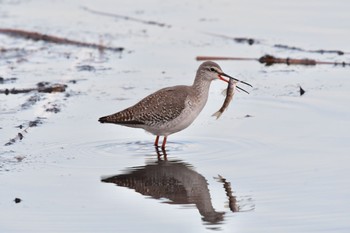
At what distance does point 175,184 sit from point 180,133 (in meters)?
2.46

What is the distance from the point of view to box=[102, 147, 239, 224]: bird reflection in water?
8469 mm

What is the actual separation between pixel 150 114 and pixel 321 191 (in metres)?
2.86

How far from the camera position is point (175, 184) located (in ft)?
30.5

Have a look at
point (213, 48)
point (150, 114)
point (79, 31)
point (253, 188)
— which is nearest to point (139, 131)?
point (150, 114)

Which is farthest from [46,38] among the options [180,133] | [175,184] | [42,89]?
[175,184]

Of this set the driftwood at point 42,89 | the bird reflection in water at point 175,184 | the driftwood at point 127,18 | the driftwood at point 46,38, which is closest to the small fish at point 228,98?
the bird reflection in water at point 175,184

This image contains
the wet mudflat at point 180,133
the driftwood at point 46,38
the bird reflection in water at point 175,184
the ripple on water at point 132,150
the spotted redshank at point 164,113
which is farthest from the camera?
the driftwood at point 46,38

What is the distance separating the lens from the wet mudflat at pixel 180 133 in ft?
27.3

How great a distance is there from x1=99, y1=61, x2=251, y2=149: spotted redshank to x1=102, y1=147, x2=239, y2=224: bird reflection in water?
76 cm

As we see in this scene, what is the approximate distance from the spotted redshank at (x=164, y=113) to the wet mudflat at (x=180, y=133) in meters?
0.22

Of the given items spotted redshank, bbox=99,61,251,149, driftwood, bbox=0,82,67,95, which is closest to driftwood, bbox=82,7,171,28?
driftwood, bbox=0,82,67,95

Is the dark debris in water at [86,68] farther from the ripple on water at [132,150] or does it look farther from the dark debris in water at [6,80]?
the ripple on water at [132,150]

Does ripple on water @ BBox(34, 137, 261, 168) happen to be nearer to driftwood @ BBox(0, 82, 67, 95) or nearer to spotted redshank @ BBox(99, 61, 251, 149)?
spotted redshank @ BBox(99, 61, 251, 149)

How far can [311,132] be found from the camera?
35.9ft
